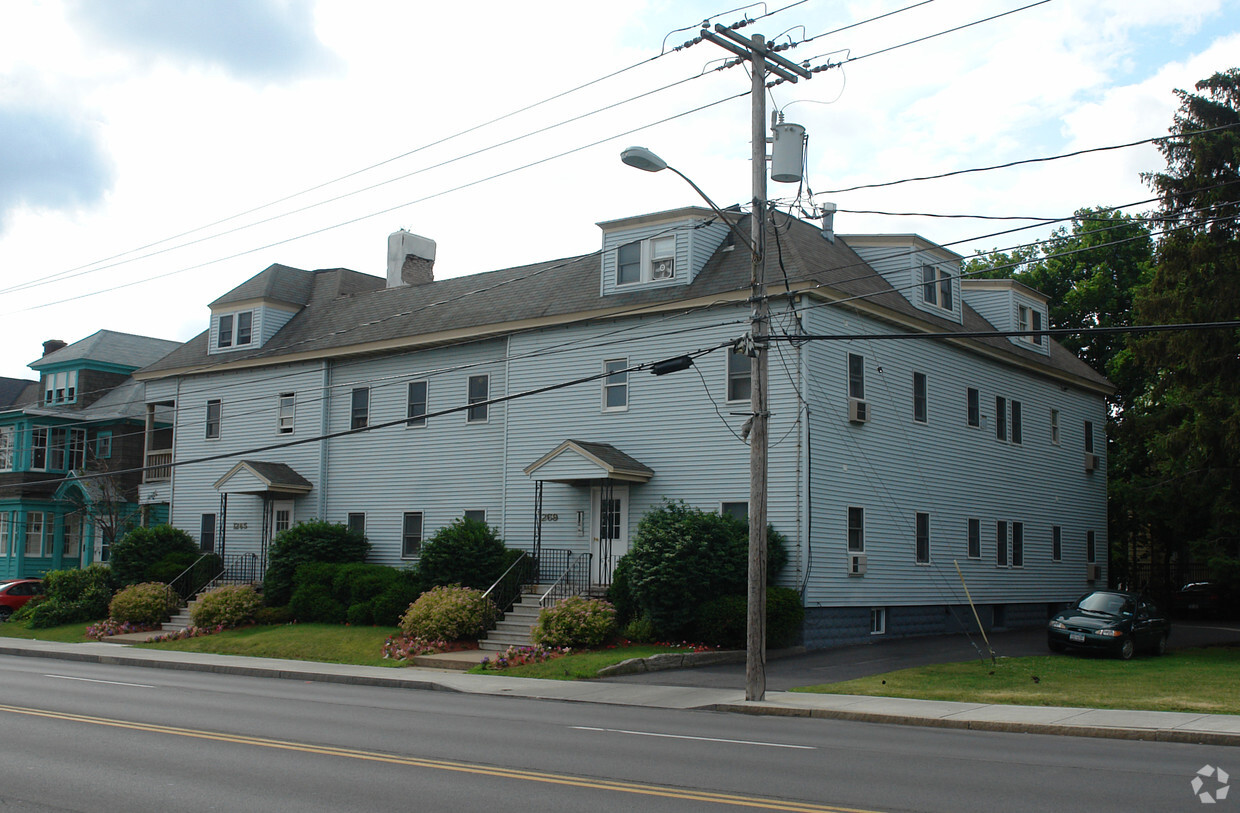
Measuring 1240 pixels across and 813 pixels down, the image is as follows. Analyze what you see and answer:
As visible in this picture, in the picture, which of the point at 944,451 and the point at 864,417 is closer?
the point at 864,417

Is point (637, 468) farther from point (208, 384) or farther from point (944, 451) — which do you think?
point (208, 384)

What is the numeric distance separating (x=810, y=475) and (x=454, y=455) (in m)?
10.8

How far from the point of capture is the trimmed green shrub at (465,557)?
2703 centimetres

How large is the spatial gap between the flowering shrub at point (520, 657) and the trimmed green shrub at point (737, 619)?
9.36 feet

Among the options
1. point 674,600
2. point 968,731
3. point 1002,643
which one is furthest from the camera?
point 1002,643

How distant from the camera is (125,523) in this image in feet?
132

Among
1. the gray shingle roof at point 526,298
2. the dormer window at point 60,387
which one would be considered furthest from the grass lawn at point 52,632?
the dormer window at point 60,387

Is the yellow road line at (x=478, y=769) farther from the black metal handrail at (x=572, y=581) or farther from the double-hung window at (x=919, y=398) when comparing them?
the double-hung window at (x=919, y=398)

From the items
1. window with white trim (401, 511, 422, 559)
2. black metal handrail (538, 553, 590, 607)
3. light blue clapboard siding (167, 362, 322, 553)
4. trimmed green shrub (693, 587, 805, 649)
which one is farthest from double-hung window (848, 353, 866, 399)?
light blue clapboard siding (167, 362, 322, 553)

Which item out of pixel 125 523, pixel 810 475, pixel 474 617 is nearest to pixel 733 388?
pixel 810 475

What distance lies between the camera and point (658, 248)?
27609 millimetres

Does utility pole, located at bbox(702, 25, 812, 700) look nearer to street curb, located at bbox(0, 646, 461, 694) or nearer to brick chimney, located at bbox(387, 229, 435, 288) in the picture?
street curb, located at bbox(0, 646, 461, 694)

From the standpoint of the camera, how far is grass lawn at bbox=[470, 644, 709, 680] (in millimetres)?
20906

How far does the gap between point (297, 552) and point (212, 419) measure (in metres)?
8.24
